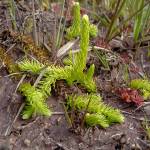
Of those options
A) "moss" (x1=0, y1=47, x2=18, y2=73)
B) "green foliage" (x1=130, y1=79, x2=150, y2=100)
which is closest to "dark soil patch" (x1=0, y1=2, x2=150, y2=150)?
"moss" (x1=0, y1=47, x2=18, y2=73)

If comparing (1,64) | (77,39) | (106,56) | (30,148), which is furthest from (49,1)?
(30,148)

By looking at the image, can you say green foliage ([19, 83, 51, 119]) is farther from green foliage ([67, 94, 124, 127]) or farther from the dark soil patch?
green foliage ([67, 94, 124, 127])

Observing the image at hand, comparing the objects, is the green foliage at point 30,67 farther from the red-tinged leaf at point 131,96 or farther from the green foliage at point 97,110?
the red-tinged leaf at point 131,96

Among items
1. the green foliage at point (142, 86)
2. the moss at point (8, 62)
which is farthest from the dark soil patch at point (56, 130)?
the green foliage at point (142, 86)

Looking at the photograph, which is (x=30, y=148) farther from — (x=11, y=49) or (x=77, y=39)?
(x=77, y=39)

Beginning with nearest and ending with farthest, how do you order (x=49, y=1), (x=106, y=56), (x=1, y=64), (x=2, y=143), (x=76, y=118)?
(x=2, y=143) < (x=76, y=118) < (x=1, y=64) < (x=106, y=56) < (x=49, y=1)

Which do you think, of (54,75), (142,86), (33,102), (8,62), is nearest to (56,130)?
(33,102)
